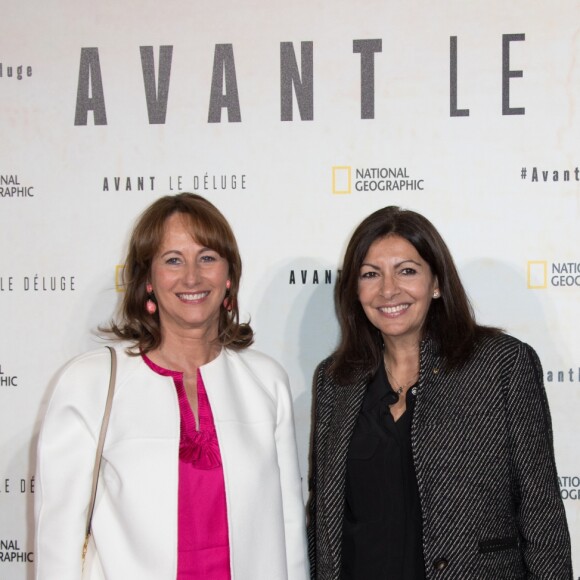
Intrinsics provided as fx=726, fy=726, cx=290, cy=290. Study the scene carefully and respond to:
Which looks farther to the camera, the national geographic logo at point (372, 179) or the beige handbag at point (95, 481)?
the national geographic logo at point (372, 179)

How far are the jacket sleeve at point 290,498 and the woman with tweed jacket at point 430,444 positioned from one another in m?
0.06

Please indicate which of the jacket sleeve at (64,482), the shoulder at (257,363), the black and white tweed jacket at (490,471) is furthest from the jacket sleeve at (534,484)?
the jacket sleeve at (64,482)

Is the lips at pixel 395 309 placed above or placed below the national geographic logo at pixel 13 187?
below

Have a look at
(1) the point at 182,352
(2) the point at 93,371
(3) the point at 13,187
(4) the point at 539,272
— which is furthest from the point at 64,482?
(4) the point at 539,272

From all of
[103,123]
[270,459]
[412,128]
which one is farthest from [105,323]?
[412,128]

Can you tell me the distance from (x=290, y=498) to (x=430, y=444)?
0.50m

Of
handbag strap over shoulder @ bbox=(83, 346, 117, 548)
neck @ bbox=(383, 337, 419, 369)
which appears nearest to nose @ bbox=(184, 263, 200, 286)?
handbag strap over shoulder @ bbox=(83, 346, 117, 548)

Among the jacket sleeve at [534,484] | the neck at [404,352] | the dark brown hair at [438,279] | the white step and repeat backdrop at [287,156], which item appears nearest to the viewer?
the jacket sleeve at [534,484]

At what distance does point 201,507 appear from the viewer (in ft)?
6.23

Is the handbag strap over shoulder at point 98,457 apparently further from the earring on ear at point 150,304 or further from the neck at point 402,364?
the neck at point 402,364

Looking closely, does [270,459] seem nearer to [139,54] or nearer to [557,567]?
[557,567]

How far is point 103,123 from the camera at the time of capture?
8.80 ft

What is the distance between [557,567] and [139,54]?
2.15 meters

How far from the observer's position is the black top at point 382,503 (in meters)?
1.88
